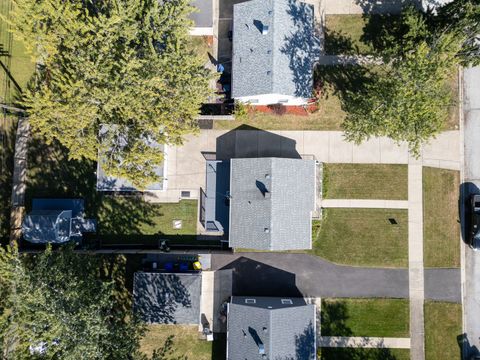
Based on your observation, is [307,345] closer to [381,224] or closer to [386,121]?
[381,224]

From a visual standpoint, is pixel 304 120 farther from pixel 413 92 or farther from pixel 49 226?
pixel 49 226

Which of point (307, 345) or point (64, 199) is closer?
point (307, 345)

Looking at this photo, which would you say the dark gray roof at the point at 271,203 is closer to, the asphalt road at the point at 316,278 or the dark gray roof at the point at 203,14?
the asphalt road at the point at 316,278

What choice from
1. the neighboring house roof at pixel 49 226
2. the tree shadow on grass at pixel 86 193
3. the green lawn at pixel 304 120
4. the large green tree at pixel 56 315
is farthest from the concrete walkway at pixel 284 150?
the large green tree at pixel 56 315

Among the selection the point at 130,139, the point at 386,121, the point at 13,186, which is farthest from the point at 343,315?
the point at 13,186

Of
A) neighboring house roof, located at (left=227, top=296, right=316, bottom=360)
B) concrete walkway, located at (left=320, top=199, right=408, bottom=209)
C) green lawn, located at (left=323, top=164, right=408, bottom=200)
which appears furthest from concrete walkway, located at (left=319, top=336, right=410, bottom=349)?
green lawn, located at (left=323, top=164, right=408, bottom=200)

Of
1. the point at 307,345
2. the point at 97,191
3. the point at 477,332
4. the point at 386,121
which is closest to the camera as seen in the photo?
the point at 386,121

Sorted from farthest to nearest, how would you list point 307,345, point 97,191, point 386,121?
point 97,191 → point 307,345 → point 386,121
